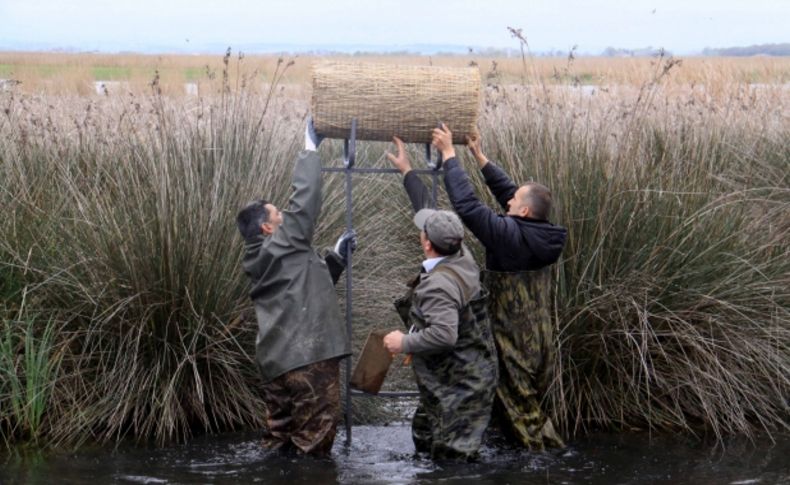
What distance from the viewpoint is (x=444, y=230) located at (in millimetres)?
6707

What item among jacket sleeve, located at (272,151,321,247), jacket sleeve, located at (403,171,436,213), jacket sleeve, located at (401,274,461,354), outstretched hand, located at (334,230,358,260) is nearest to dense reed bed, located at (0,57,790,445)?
outstretched hand, located at (334,230,358,260)

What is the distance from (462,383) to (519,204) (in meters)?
1.08

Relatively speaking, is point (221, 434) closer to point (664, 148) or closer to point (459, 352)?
point (459, 352)

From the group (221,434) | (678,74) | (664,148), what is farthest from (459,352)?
(678,74)

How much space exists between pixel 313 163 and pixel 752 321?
9.98 feet

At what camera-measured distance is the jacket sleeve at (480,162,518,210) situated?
24.2 ft

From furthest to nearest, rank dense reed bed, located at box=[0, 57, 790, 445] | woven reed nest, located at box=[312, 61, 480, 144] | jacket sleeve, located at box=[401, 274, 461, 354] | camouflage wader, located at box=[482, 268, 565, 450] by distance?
dense reed bed, located at box=[0, 57, 790, 445], camouflage wader, located at box=[482, 268, 565, 450], woven reed nest, located at box=[312, 61, 480, 144], jacket sleeve, located at box=[401, 274, 461, 354]

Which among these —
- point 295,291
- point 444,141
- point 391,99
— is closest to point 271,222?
point 295,291

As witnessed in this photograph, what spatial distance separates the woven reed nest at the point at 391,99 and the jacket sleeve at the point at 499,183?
0.33 meters

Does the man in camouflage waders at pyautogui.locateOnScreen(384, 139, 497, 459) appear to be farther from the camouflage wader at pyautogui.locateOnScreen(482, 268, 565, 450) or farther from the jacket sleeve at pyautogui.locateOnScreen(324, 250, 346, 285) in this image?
the jacket sleeve at pyautogui.locateOnScreen(324, 250, 346, 285)

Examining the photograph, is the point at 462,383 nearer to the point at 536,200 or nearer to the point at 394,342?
the point at 394,342

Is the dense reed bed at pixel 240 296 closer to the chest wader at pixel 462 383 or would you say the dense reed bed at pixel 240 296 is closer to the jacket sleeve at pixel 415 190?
the chest wader at pixel 462 383

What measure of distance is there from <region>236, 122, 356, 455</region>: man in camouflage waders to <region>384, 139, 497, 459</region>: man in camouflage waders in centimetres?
46

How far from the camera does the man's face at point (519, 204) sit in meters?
7.03
